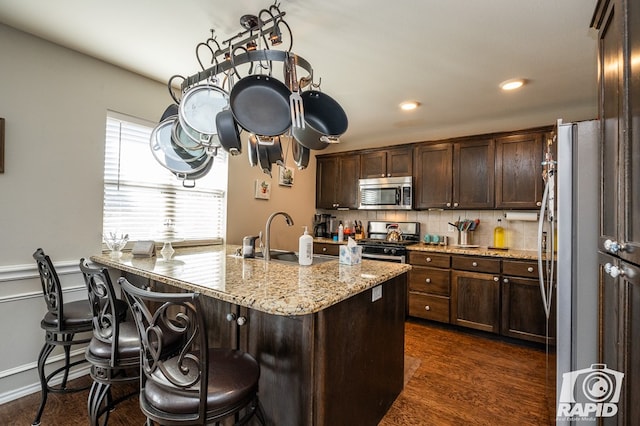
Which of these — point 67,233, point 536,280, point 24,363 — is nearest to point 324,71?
point 67,233

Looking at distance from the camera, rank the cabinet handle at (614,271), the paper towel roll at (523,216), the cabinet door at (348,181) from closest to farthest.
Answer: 1. the cabinet handle at (614,271)
2. the paper towel roll at (523,216)
3. the cabinet door at (348,181)

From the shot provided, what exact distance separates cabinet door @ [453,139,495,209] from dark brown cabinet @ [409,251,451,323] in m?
0.73

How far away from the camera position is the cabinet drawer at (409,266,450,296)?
3.34m

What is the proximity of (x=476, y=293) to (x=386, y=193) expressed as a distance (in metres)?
1.60

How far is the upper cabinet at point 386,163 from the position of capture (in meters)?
3.93

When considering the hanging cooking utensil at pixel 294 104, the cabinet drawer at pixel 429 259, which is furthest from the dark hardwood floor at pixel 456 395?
the hanging cooking utensil at pixel 294 104

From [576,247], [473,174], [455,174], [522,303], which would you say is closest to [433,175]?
[455,174]

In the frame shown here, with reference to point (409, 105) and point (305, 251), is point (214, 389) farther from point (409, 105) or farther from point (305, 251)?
point (409, 105)

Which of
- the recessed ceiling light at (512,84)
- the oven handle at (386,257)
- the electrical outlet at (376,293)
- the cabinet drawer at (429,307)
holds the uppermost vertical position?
the recessed ceiling light at (512,84)

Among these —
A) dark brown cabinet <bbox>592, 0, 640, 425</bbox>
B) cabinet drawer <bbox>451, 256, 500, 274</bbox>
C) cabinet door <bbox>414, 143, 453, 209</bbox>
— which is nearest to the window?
cabinet door <bbox>414, 143, 453, 209</bbox>

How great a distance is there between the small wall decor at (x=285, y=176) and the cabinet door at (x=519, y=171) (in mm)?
2512

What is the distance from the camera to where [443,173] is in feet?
12.0

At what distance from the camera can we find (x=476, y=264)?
3164 millimetres

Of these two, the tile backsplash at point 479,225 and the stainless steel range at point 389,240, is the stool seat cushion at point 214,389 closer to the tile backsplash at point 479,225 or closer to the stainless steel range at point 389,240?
the stainless steel range at point 389,240
